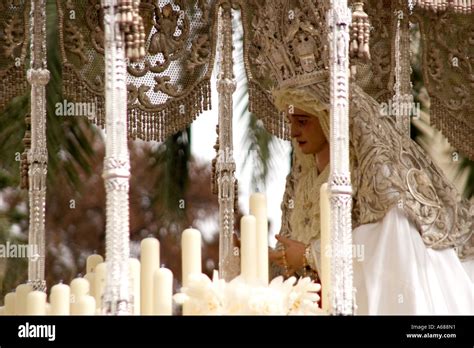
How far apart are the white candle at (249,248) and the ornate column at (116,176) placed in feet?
3.12

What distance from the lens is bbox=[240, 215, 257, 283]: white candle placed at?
12703 mm

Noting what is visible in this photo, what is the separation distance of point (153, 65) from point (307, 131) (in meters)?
1.13

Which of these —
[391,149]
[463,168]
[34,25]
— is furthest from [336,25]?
[463,168]

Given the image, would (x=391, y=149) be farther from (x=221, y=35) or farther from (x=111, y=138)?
(x=111, y=138)

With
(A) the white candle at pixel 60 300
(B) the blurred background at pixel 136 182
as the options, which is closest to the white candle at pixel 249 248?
(A) the white candle at pixel 60 300

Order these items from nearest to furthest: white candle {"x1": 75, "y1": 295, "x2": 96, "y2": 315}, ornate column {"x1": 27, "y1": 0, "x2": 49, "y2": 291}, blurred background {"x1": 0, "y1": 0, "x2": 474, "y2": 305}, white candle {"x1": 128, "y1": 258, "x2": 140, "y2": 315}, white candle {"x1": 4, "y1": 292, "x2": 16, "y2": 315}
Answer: white candle {"x1": 75, "y1": 295, "x2": 96, "y2": 315} → white candle {"x1": 128, "y1": 258, "x2": 140, "y2": 315} → white candle {"x1": 4, "y1": 292, "x2": 16, "y2": 315} → ornate column {"x1": 27, "y1": 0, "x2": 49, "y2": 291} → blurred background {"x1": 0, "y1": 0, "x2": 474, "y2": 305}

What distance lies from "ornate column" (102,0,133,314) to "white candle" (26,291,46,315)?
0.51m

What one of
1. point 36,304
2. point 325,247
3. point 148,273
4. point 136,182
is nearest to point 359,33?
point 325,247

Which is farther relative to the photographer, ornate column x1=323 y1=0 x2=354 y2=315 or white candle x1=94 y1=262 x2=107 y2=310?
white candle x1=94 y1=262 x2=107 y2=310

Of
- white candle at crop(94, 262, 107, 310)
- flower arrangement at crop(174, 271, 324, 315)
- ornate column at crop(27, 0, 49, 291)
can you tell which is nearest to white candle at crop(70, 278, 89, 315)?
white candle at crop(94, 262, 107, 310)

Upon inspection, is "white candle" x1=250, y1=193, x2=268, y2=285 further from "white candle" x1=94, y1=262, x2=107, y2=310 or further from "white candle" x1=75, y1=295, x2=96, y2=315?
"white candle" x1=75, y1=295, x2=96, y2=315

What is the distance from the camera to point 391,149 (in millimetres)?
13719

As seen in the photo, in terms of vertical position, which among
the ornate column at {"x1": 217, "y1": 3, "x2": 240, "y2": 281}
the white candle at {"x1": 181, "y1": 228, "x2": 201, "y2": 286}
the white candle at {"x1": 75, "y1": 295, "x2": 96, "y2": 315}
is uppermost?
the ornate column at {"x1": 217, "y1": 3, "x2": 240, "y2": 281}

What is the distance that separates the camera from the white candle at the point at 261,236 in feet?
41.8
